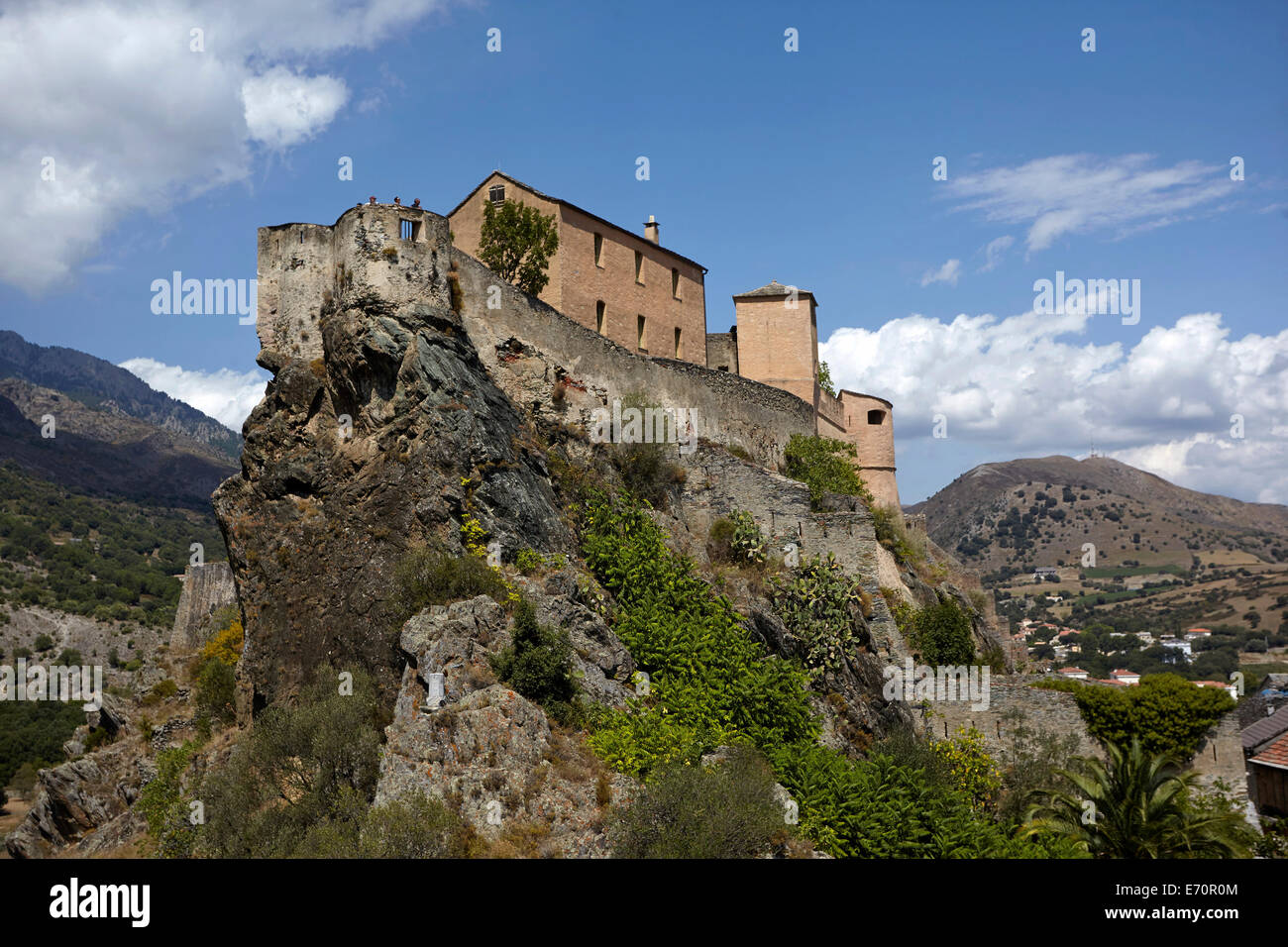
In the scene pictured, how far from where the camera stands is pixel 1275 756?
103 ft

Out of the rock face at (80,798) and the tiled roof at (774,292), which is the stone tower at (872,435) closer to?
the tiled roof at (774,292)

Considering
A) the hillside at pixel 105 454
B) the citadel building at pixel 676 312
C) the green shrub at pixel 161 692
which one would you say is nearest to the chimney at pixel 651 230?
the citadel building at pixel 676 312

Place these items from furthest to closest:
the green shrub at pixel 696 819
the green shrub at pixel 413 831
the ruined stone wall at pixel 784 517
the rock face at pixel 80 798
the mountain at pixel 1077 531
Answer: the mountain at pixel 1077 531 < the rock face at pixel 80 798 < the ruined stone wall at pixel 784 517 < the green shrub at pixel 696 819 < the green shrub at pixel 413 831

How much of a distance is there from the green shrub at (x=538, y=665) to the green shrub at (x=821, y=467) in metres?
14.9

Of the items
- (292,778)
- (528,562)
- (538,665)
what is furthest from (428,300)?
(292,778)

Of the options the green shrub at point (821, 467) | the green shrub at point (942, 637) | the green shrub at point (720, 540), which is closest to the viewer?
the green shrub at point (942, 637)

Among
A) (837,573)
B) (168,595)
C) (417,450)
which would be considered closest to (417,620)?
(417,450)

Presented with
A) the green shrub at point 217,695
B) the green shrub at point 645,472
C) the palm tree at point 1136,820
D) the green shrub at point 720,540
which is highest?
the green shrub at point 645,472

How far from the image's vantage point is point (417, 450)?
2012cm

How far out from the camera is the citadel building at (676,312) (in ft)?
98.3

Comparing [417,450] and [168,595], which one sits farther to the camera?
[168,595]

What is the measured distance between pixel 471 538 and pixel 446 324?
5.33 meters
